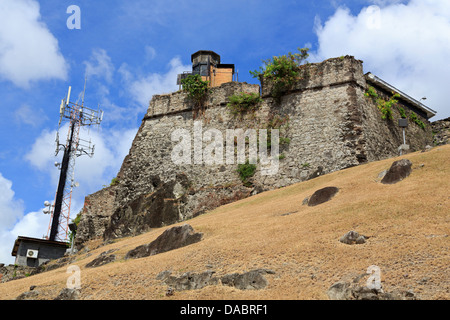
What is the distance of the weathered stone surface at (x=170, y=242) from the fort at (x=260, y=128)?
332 inches

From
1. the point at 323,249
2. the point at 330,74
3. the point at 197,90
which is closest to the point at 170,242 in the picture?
the point at 323,249

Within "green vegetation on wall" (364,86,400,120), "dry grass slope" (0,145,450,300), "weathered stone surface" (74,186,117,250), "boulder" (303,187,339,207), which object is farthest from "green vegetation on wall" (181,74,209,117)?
"boulder" (303,187,339,207)

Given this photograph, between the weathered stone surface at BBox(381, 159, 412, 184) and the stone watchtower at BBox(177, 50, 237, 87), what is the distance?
69.3ft

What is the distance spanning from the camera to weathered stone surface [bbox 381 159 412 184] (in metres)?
16.7

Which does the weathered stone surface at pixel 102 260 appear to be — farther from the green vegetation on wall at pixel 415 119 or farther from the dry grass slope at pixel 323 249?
the green vegetation on wall at pixel 415 119

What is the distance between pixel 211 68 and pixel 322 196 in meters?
22.8

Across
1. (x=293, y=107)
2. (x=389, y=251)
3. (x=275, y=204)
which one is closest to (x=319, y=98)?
(x=293, y=107)

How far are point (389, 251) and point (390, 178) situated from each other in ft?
21.2

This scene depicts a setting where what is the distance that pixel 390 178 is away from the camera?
16.9 m

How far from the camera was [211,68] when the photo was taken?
37.7 metres

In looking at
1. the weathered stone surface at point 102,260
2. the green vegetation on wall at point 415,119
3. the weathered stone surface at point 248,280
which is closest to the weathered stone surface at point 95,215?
the weathered stone surface at point 102,260

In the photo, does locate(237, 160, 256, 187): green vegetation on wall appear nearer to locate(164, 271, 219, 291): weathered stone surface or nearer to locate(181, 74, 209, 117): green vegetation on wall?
locate(181, 74, 209, 117): green vegetation on wall

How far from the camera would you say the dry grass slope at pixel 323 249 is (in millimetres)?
10172
